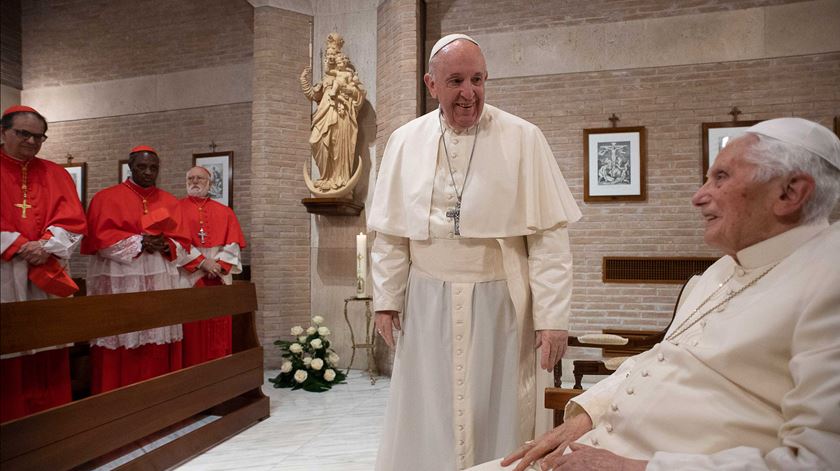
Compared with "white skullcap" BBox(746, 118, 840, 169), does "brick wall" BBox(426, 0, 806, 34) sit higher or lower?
higher

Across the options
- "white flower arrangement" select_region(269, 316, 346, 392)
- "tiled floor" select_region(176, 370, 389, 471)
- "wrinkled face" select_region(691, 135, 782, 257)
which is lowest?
"tiled floor" select_region(176, 370, 389, 471)

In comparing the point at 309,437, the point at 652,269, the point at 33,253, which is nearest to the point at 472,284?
the point at 33,253

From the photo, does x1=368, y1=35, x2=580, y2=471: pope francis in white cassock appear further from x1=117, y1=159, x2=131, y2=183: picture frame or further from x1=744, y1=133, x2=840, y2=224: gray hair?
x1=117, y1=159, x2=131, y2=183: picture frame

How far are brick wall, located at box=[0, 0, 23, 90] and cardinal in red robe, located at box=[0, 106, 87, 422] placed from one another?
0.16 m

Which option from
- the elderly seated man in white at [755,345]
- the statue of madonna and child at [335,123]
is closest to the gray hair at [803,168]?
the elderly seated man in white at [755,345]

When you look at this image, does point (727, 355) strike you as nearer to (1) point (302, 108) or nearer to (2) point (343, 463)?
(2) point (343, 463)

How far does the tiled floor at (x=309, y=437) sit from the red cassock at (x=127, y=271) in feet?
2.47

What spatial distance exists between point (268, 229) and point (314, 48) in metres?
2.37

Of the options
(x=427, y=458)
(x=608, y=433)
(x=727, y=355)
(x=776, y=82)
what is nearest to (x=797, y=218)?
(x=727, y=355)

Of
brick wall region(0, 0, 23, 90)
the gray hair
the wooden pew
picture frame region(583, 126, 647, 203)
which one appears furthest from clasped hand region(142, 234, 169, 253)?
picture frame region(583, 126, 647, 203)

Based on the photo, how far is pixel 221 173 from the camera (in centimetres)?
688

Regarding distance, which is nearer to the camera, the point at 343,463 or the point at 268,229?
the point at 343,463

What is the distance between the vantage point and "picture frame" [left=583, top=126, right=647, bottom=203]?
657 cm

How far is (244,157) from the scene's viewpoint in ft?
22.5
